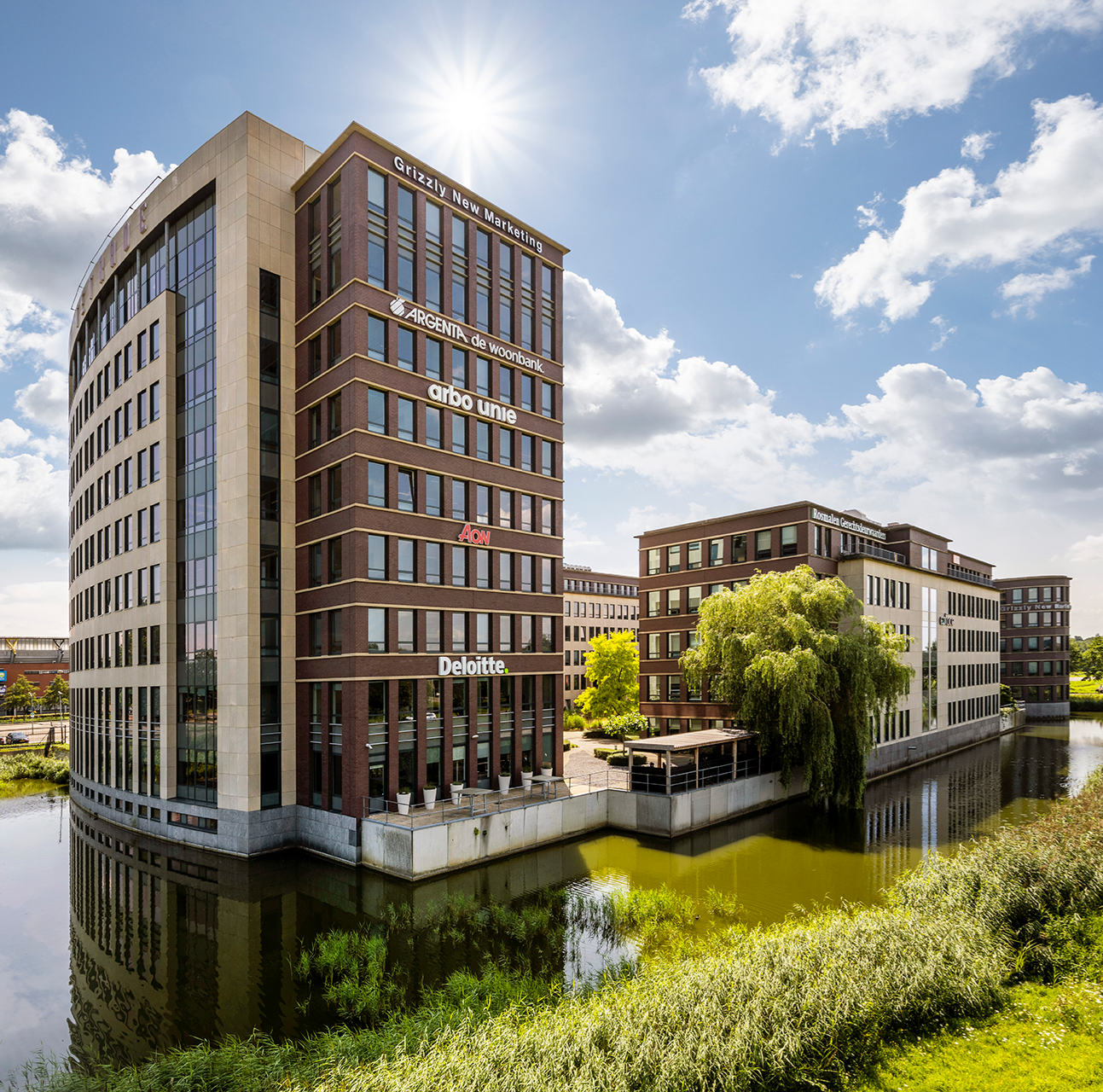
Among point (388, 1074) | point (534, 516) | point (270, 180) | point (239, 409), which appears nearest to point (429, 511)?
point (534, 516)

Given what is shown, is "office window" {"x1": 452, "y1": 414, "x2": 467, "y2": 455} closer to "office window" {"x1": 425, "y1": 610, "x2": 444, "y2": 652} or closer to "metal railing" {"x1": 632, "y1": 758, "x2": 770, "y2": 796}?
"office window" {"x1": 425, "y1": 610, "x2": 444, "y2": 652}

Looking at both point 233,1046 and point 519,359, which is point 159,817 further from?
point 519,359

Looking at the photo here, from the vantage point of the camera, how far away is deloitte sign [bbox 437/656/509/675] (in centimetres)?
3116

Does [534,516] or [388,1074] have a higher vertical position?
[534,516]

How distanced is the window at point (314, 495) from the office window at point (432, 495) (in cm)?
447

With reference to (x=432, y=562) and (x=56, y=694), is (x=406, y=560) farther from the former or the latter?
(x=56, y=694)

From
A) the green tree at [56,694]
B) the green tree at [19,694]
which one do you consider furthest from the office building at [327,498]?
the green tree at [19,694]

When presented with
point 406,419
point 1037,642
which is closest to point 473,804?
point 406,419

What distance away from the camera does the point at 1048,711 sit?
293 feet

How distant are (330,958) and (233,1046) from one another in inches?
172

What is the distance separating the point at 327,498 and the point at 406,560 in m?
4.24

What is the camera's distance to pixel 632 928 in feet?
67.1

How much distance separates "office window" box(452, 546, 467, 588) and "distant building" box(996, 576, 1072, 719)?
83298mm

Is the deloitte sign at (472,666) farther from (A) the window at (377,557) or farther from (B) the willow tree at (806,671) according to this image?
(B) the willow tree at (806,671)
